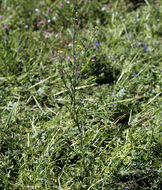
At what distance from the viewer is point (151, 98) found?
8.27 ft

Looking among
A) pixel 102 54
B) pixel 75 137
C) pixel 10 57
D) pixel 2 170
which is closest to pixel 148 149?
pixel 75 137

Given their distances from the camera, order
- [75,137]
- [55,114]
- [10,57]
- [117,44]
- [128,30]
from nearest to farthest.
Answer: [75,137] < [55,114] < [10,57] < [117,44] < [128,30]

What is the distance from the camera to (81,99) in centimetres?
217

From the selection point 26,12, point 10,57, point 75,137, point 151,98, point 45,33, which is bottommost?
point 75,137

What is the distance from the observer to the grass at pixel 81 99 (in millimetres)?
1800

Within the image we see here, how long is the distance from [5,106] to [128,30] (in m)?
2.14

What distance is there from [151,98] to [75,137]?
1017 mm

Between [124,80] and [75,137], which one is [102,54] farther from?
[75,137]

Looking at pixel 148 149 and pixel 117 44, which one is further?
pixel 117 44

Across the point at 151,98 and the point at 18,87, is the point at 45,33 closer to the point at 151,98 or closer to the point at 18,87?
the point at 18,87

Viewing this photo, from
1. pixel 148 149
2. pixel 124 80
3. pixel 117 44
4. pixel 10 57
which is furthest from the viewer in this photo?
pixel 117 44

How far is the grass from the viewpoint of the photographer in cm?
180

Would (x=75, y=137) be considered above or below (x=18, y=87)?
below

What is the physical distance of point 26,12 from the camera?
11.9 ft
